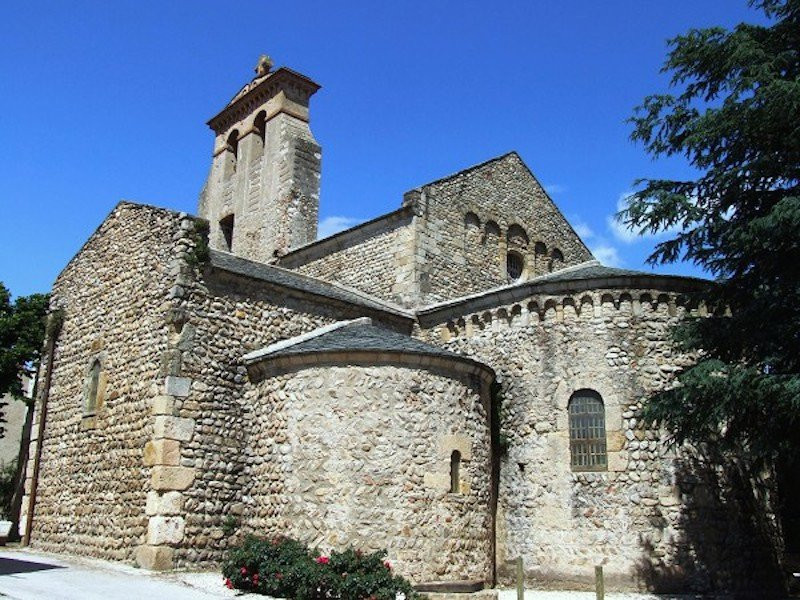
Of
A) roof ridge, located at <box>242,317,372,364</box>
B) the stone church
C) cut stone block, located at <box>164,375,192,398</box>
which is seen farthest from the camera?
roof ridge, located at <box>242,317,372,364</box>

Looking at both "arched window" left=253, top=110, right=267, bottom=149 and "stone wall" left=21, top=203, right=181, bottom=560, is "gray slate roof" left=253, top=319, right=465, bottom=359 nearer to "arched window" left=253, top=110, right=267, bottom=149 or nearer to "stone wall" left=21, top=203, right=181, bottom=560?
"stone wall" left=21, top=203, right=181, bottom=560

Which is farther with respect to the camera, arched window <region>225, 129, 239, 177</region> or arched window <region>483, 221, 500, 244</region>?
arched window <region>225, 129, 239, 177</region>

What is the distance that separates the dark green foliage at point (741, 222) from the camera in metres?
10.8

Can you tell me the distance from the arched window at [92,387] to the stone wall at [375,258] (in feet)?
23.7

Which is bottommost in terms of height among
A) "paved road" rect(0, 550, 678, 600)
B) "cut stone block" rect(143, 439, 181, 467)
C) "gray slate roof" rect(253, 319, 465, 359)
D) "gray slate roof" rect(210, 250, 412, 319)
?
"paved road" rect(0, 550, 678, 600)

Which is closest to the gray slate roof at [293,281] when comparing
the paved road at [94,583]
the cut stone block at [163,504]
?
the cut stone block at [163,504]

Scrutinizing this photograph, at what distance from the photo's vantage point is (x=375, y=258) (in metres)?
20.6

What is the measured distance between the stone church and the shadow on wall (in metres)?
0.06

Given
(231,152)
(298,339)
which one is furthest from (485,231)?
(231,152)

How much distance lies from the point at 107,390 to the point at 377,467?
255 inches

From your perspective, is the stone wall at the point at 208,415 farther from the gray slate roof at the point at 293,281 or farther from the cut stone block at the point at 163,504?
the gray slate roof at the point at 293,281

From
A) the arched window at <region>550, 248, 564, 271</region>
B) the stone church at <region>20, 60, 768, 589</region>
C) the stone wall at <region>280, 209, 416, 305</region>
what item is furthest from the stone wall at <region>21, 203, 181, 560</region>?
the arched window at <region>550, 248, 564, 271</region>

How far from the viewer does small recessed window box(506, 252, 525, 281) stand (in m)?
22.1

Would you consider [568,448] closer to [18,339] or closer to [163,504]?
[163,504]
